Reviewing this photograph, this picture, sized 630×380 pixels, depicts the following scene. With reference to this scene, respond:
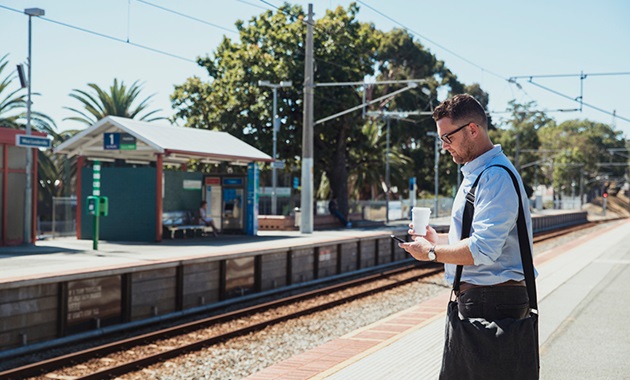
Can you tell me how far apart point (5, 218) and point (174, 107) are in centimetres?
2565

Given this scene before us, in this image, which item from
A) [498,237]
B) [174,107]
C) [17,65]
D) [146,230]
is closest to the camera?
[498,237]

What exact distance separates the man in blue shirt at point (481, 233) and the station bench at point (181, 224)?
19.2m

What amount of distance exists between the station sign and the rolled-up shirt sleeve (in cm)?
1844

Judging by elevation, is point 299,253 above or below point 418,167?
below

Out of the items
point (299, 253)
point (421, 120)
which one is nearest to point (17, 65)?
point (299, 253)

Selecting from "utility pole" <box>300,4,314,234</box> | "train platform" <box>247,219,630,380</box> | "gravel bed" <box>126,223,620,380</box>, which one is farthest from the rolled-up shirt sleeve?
"utility pole" <box>300,4,314,234</box>

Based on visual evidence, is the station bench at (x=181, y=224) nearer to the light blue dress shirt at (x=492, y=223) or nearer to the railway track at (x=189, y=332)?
the railway track at (x=189, y=332)

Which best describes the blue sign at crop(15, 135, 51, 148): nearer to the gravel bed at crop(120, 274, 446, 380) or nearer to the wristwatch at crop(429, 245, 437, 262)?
the gravel bed at crop(120, 274, 446, 380)

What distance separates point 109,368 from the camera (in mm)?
8742

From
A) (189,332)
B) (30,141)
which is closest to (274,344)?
(189,332)

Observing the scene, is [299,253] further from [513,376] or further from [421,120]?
[421,120]

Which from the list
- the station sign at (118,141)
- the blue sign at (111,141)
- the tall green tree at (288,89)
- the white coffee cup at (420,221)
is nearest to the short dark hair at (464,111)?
the white coffee cup at (420,221)

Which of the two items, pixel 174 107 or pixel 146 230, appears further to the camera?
pixel 174 107

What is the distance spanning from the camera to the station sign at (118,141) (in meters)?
21.0
